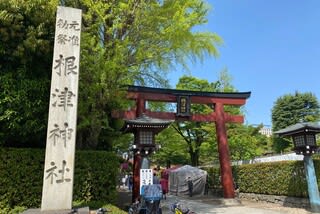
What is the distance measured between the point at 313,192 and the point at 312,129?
7.41 ft

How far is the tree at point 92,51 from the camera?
27.3 ft

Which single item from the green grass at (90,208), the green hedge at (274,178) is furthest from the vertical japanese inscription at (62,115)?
the green hedge at (274,178)

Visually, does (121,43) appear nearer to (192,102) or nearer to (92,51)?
(92,51)

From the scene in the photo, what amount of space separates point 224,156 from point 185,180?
6.16 meters

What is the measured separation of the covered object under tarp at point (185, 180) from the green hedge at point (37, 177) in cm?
1132

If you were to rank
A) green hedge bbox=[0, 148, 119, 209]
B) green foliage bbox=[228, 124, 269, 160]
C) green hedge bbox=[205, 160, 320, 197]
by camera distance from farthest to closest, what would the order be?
green foliage bbox=[228, 124, 269, 160]
green hedge bbox=[205, 160, 320, 197]
green hedge bbox=[0, 148, 119, 209]

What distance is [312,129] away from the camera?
36.4 ft

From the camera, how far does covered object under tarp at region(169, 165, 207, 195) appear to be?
20.5m

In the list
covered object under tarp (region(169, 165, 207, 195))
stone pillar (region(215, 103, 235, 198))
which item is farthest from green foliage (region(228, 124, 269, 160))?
stone pillar (region(215, 103, 235, 198))

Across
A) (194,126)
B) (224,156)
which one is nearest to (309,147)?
(224,156)

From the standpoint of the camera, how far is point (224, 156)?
614 inches

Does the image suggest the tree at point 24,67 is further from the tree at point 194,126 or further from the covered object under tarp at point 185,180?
the tree at point 194,126

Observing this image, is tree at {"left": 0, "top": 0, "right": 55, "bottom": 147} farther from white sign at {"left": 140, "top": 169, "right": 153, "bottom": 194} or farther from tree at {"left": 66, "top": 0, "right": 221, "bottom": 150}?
white sign at {"left": 140, "top": 169, "right": 153, "bottom": 194}

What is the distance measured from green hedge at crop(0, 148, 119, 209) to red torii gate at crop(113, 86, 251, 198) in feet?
10.5
